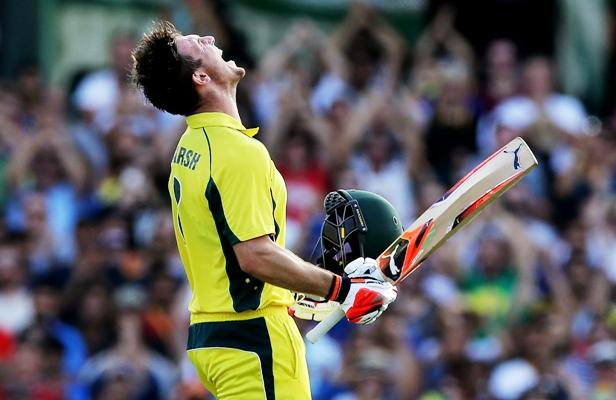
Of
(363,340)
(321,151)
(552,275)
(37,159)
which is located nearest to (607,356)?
(552,275)

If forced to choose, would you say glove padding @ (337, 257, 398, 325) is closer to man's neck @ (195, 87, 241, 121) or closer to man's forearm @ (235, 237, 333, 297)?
man's forearm @ (235, 237, 333, 297)

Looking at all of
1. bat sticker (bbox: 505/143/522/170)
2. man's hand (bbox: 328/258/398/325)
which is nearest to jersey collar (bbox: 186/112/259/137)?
man's hand (bbox: 328/258/398/325)

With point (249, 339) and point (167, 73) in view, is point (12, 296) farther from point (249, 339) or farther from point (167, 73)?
point (249, 339)

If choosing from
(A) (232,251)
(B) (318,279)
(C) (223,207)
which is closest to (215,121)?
(C) (223,207)

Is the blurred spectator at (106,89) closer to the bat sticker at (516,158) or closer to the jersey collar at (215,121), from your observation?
the jersey collar at (215,121)

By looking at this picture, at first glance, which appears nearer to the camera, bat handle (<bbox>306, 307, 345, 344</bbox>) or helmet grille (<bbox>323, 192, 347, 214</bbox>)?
bat handle (<bbox>306, 307, 345, 344</bbox>)

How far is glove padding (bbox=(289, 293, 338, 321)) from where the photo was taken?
19.3ft

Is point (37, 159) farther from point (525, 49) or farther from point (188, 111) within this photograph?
point (188, 111)

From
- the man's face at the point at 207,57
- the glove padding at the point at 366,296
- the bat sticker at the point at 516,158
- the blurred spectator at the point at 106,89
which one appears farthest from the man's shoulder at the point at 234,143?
the blurred spectator at the point at 106,89

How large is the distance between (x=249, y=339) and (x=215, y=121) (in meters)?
0.89

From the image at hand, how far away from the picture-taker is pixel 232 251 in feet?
17.9

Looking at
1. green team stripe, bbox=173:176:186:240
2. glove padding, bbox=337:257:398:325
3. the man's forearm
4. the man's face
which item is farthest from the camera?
the man's face

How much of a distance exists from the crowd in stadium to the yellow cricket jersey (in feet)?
12.1

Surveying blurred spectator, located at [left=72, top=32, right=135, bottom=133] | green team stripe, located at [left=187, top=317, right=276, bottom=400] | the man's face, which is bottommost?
green team stripe, located at [left=187, top=317, right=276, bottom=400]
